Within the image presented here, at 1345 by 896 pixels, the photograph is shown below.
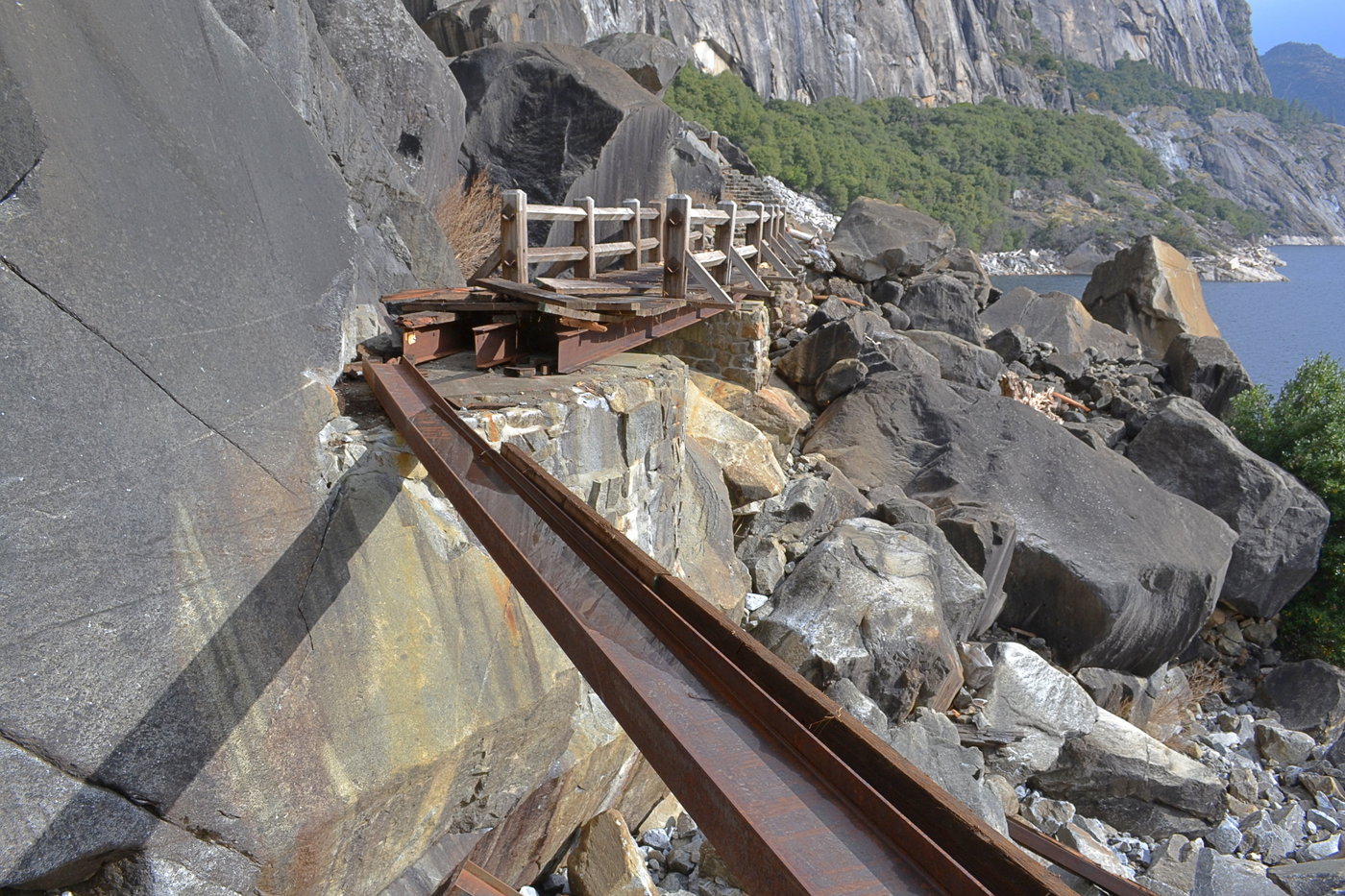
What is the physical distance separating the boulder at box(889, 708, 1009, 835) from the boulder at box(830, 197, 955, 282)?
40.4ft

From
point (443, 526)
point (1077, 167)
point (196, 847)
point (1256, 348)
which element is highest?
point (1077, 167)

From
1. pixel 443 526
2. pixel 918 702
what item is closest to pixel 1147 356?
pixel 918 702

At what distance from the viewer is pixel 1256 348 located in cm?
3083

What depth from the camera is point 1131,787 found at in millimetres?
7215

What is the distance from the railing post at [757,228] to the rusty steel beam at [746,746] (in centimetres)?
1196

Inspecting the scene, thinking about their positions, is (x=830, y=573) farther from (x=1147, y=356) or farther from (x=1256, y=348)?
(x=1256, y=348)

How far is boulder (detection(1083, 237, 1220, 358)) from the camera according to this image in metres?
21.2

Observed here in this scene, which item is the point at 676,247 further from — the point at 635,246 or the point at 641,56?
the point at 641,56

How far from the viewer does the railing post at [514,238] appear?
6.61 meters

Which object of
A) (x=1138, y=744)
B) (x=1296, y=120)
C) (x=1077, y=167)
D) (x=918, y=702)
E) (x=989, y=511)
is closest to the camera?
(x=918, y=702)

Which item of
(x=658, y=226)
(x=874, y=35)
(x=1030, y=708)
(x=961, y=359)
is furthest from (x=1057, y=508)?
(x=874, y=35)

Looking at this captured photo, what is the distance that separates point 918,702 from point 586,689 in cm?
321

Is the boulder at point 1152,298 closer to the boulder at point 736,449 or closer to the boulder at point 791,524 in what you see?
the boulder at point 791,524

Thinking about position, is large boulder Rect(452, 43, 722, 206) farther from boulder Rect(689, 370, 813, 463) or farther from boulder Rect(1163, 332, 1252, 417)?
boulder Rect(1163, 332, 1252, 417)
